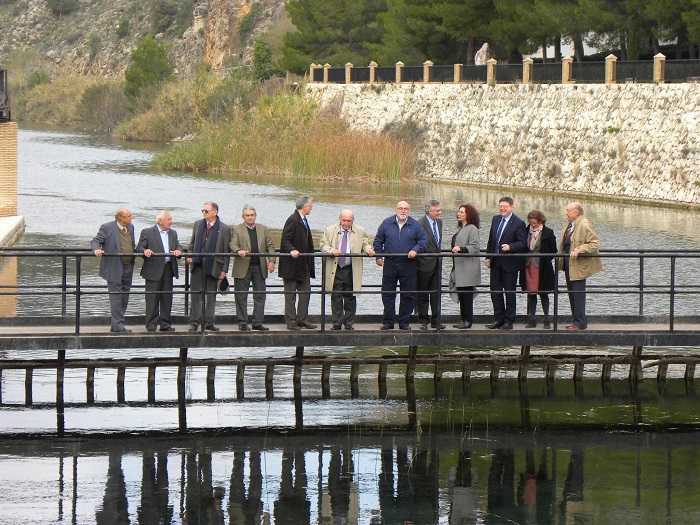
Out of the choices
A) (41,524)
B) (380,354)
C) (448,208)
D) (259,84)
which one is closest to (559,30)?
(448,208)

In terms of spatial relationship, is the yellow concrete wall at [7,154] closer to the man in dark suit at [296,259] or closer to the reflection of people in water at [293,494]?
the man in dark suit at [296,259]

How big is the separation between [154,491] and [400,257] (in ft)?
16.0

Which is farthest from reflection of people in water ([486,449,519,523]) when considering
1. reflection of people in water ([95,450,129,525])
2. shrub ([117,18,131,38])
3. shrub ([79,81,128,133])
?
shrub ([117,18,131,38])

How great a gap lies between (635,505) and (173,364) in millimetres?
6689

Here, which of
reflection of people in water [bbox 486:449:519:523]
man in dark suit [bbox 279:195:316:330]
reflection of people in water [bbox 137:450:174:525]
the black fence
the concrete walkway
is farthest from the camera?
the black fence

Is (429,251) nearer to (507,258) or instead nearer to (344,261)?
(507,258)

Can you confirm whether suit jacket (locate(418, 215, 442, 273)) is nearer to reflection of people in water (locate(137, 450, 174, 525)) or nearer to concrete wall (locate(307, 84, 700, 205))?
reflection of people in water (locate(137, 450, 174, 525))

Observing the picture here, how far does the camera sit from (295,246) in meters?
19.8

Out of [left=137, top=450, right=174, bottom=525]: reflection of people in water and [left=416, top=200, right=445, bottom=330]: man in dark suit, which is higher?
[left=416, top=200, right=445, bottom=330]: man in dark suit

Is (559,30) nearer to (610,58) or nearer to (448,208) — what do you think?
(610,58)

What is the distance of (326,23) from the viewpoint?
91875mm

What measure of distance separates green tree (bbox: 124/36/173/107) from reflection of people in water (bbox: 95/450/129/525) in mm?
87066

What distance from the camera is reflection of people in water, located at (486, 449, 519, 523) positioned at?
16.2 meters

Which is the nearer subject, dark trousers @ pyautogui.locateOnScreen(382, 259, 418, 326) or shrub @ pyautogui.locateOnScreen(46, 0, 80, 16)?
dark trousers @ pyautogui.locateOnScreen(382, 259, 418, 326)
